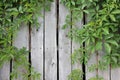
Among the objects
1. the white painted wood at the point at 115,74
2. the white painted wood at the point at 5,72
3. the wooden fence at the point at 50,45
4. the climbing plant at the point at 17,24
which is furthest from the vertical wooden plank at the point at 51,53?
the white painted wood at the point at 115,74

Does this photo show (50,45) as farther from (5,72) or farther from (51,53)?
(5,72)

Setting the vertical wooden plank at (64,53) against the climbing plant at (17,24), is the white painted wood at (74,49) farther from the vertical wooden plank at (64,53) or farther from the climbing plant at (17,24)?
the climbing plant at (17,24)

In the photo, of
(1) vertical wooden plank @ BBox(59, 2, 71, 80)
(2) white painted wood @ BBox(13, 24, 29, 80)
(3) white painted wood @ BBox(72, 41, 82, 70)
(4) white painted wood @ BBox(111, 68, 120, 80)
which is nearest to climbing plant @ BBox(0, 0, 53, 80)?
(2) white painted wood @ BBox(13, 24, 29, 80)

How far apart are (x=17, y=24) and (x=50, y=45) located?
0.36 m

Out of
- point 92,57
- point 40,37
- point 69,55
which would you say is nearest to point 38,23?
point 40,37

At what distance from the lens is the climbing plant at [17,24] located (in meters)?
2.73

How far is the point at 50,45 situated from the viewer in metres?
2.77

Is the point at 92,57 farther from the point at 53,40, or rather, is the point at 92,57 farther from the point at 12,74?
the point at 12,74

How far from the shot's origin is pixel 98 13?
2639 millimetres

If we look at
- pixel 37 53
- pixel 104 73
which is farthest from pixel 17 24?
pixel 104 73

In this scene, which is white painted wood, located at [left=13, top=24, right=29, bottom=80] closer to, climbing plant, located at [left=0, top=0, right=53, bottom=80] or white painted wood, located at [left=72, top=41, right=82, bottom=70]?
climbing plant, located at [left=0, top=0, right=53, bottom=80]

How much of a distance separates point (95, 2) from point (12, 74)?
1.01 m

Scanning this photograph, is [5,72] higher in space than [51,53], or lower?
lower

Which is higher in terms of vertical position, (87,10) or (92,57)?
(87,10)
